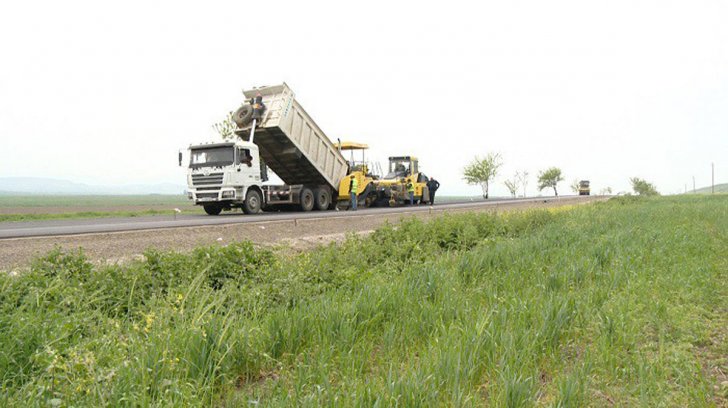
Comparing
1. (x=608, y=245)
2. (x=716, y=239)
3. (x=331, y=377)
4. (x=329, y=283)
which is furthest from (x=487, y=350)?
(x=716, y=239)

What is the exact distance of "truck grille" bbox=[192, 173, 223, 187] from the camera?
17031 millimetres

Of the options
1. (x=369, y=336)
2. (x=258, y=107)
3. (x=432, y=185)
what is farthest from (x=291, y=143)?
(x=369, y=336)

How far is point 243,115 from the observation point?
18266 mm

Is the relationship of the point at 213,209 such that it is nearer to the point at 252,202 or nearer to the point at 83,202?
the point at 252,202

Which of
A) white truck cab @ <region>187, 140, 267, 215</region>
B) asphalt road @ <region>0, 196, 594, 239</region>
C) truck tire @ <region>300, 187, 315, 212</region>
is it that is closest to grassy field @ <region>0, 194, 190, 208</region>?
truck tire @ <region>300, 187, 315, 212</region>

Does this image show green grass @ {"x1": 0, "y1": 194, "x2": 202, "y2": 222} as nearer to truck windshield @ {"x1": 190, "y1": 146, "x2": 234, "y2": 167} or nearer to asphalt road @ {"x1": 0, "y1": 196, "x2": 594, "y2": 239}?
truck windshield @ {"x1": 190, "y1": 146, "x2": 234, "y2": 167}

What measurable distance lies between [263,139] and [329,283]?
14.2 m

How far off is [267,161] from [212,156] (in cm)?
346

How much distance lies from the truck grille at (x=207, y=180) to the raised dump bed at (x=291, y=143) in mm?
2359

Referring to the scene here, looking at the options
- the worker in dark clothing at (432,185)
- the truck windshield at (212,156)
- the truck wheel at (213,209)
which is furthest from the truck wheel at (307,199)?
the worker in dark clothing at (432,185)

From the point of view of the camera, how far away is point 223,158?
17172mm

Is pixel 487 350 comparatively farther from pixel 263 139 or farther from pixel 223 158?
pixel 263 139

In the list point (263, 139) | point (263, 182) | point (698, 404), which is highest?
point (263, 139)

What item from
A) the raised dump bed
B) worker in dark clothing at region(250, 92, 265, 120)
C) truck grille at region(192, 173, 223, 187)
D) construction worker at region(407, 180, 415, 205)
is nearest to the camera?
truck grille at region(192, 173, 223, 187)
